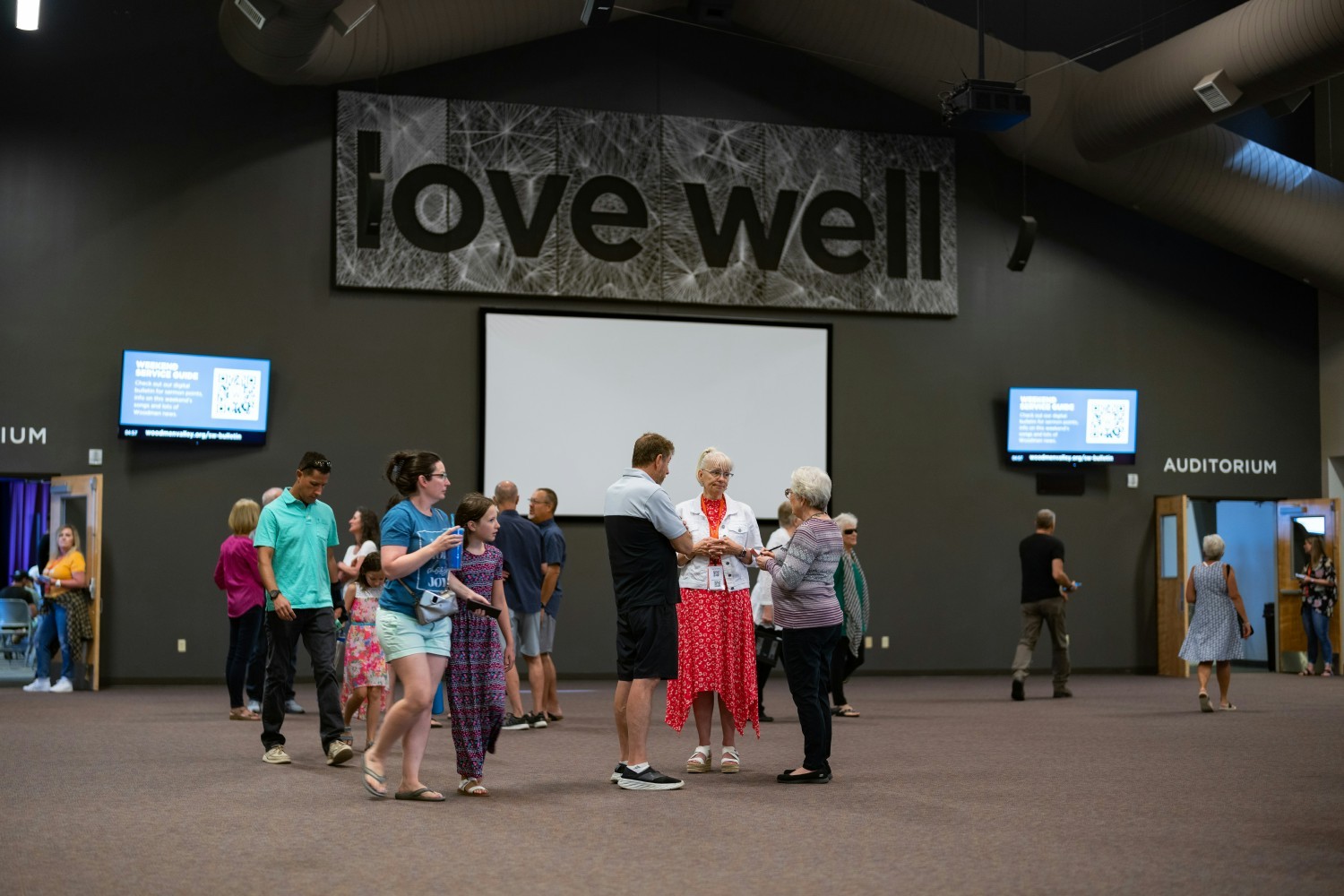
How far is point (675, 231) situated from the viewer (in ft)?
41.8

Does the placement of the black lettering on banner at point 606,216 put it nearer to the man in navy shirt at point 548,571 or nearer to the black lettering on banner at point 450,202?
the black lettering on banner at point 450,202

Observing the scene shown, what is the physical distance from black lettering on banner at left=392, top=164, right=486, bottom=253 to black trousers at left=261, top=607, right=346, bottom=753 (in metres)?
6.34

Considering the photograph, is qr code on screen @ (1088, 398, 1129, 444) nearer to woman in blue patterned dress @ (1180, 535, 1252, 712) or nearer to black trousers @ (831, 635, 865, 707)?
woman in blue patterned dress @ (1180, 535, 1252, 712)

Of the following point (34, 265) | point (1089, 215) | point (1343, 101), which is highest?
point (1343, 101)

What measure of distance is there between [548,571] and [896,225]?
6376mm

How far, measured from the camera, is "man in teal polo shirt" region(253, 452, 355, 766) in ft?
20.7

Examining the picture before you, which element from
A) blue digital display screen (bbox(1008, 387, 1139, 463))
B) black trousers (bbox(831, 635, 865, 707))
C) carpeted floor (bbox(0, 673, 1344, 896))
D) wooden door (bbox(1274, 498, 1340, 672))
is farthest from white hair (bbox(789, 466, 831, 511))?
wooden door (bbox(1274, 498, 1340, 672))

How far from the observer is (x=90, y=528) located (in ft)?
36.3

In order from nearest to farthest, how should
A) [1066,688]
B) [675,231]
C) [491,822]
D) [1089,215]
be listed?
[491,822]
[1066,688]
[675,231]
[1089,215]

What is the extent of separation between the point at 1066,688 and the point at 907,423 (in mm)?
3386

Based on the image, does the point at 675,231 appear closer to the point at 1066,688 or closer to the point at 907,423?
the point at 907,423

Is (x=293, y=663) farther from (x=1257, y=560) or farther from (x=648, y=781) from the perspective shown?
(x=1257, y=560)

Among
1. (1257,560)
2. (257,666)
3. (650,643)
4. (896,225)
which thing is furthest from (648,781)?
(1257,560)

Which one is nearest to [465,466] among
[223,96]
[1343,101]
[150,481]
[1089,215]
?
[150,481]
